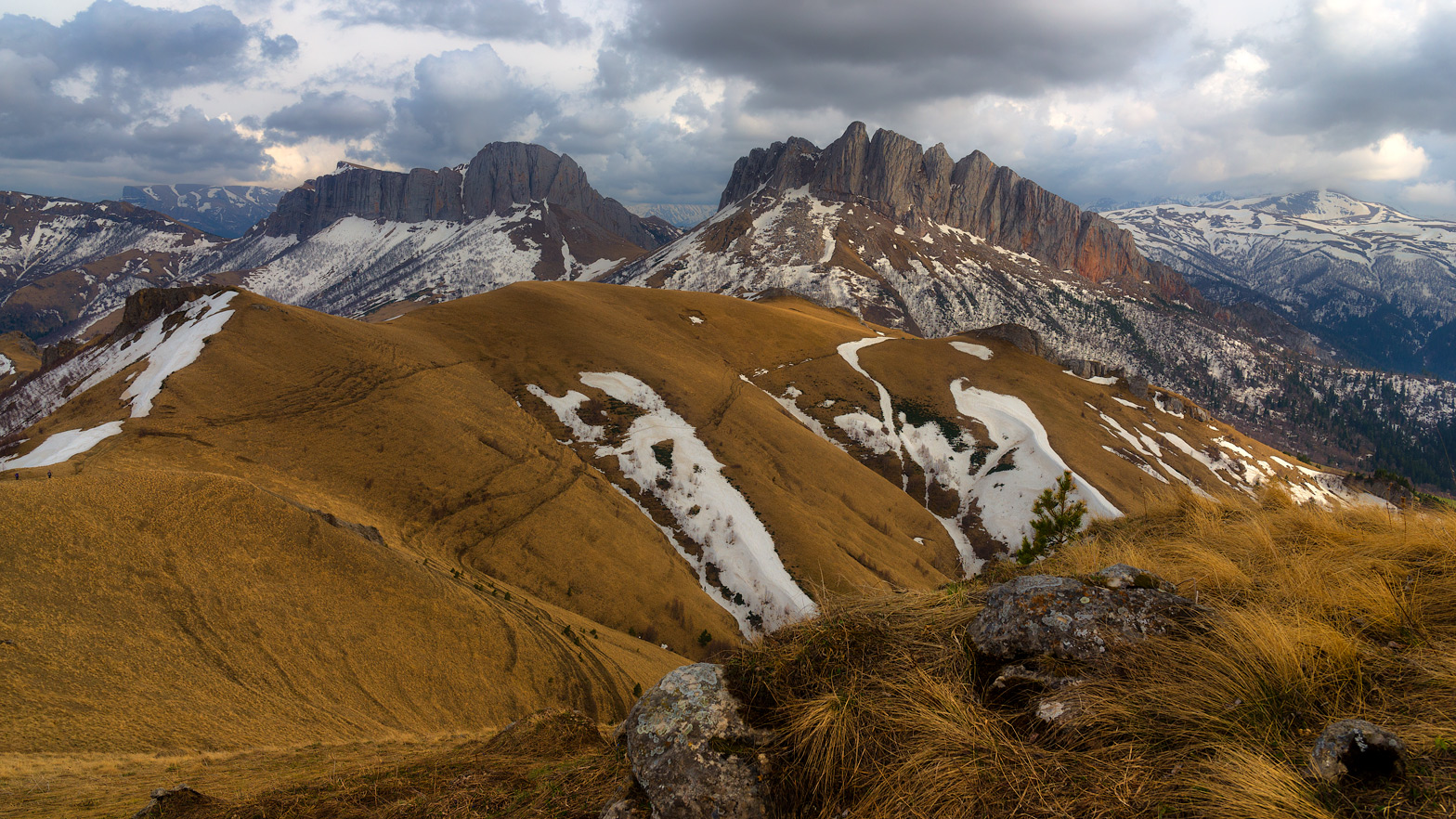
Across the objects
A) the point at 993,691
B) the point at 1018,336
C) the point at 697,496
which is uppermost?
the point at 1018,336

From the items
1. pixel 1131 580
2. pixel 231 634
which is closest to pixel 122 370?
pixel 231 634

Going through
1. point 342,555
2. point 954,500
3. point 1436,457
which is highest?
point 342,555

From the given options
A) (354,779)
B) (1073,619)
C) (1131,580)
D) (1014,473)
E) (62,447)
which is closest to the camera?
(1073,619)

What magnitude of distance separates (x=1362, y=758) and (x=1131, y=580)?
94.7 inches

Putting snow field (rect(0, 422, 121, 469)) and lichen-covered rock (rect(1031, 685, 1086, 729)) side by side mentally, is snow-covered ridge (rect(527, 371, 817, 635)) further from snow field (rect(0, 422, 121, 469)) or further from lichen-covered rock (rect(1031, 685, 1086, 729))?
lichen-covered rock (rect(1031, 685, 1086, 729))

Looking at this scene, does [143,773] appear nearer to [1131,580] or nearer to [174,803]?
[174,803]

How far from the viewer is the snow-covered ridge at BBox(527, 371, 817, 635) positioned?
132ft

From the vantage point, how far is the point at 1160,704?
393 cm

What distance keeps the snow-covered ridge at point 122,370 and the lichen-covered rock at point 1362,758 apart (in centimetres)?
4352

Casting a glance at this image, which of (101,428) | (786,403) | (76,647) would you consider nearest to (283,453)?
(101,428)

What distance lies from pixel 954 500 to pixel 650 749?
63.1m

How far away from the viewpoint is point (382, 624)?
20484mm

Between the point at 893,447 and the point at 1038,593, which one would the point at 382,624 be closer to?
the point at 1038,593

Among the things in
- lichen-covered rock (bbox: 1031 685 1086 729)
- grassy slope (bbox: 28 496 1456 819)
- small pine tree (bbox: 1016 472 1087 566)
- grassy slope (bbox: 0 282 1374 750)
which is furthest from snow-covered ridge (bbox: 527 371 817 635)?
lichen-covered rock (bbox: 1031 685 1086 729)
